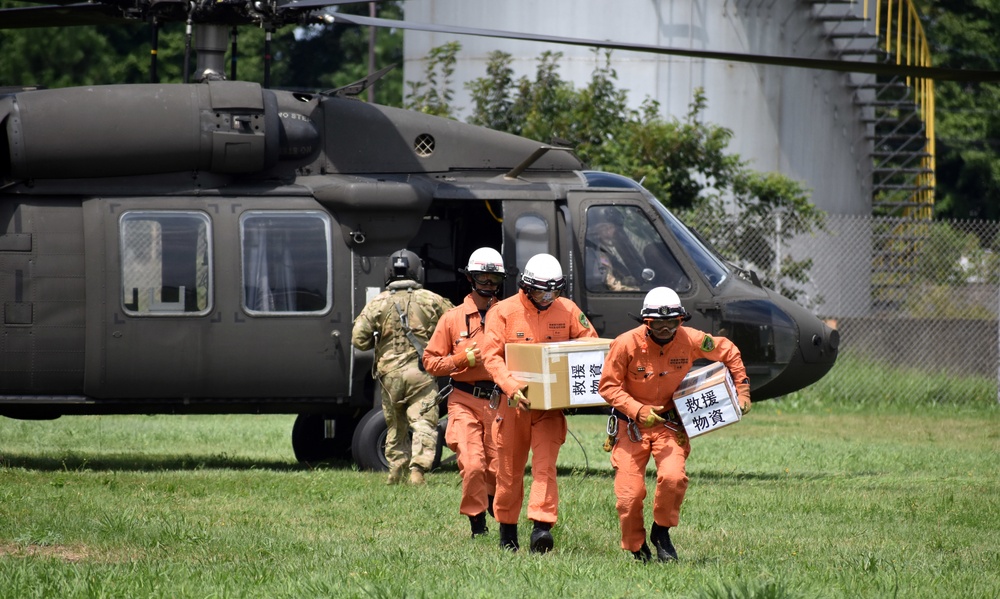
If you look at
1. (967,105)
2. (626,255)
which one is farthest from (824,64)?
(967,105)

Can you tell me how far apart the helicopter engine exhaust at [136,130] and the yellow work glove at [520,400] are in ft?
16.1

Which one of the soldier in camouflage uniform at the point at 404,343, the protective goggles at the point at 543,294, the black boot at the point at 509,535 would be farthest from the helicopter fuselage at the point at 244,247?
the black boot at the point at 509,535

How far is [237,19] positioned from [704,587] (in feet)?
22.5

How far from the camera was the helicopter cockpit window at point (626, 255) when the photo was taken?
12742 millimetres

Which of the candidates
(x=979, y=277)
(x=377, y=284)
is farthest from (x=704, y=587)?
(x=979, y=277)

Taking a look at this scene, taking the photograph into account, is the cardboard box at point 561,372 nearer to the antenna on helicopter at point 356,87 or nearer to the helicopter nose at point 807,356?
the helicopter nose at point 807,356

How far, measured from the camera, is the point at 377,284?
41.3ft

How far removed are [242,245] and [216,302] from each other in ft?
1.83

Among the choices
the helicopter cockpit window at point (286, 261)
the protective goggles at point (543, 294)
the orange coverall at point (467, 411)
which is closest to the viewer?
the protective goggles at point (543, 294)

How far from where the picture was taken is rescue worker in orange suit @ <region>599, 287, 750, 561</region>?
7.91 metres

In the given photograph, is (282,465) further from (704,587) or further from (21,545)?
(704,587)

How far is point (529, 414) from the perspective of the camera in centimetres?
862

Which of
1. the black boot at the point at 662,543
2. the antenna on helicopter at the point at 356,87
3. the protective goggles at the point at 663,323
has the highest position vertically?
the antenna on helicopter at the point at 356,87

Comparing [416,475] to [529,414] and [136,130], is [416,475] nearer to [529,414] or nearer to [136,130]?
[529,414]
